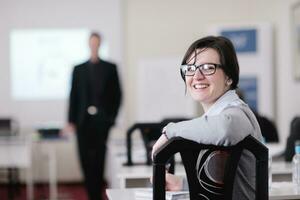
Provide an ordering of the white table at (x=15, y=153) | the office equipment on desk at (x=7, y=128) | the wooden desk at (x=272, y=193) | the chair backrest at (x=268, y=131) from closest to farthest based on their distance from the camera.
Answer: the wooden desk at (x=272, y=193)
the chair backrest at (x=268, y=131)
the white table at (x=15, y=153)
the office equipment on desk at (x=7, y=128)

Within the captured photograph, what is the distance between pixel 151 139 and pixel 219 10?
390cm

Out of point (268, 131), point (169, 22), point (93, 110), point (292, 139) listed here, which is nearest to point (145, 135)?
point (292, 139)

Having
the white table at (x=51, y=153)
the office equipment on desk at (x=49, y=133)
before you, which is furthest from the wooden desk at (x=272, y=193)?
the office equipment on desk at (x=49, y=133)

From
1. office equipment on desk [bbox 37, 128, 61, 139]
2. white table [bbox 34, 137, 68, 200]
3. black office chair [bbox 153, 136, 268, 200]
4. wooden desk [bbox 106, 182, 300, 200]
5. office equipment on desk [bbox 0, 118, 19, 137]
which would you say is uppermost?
black office chair [bbox 153, 136, 268, 200]

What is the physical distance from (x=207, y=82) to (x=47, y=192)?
574 cm

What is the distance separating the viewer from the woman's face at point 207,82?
1.88 meters

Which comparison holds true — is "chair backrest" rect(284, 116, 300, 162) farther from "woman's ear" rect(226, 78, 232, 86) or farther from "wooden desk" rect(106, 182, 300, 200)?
"woman's ear" rect(226, 78, 232, 86)

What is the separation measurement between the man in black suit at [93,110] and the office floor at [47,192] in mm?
1593

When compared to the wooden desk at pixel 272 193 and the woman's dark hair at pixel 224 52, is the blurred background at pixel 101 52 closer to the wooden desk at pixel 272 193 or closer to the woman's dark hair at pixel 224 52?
the wooden desk at pixel 272 193

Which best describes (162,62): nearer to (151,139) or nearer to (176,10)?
(176,10)

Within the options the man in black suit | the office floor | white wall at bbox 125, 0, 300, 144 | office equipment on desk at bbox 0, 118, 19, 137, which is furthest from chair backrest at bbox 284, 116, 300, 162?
white wall at bbox 125, 0, 300, 144

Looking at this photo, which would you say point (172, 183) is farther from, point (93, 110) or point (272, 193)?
point (93, 110)

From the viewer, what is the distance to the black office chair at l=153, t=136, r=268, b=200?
159 cm

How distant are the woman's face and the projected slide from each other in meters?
5.84
